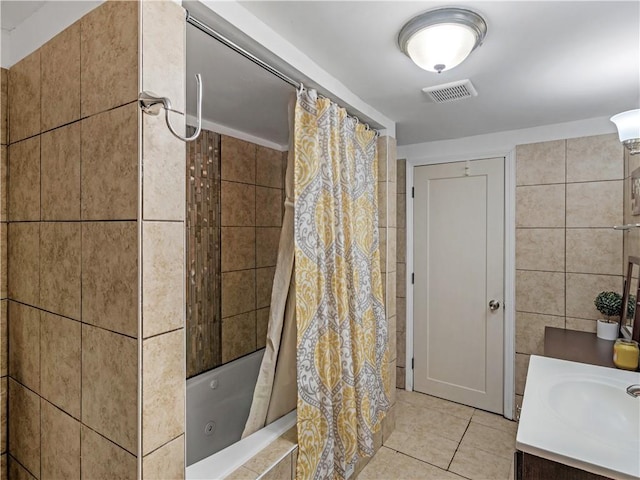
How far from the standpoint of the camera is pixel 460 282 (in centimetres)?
304

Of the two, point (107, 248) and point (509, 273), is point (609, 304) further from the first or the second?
point (107, 248)

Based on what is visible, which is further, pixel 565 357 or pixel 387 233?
pixel 387 233

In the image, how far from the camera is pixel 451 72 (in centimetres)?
177

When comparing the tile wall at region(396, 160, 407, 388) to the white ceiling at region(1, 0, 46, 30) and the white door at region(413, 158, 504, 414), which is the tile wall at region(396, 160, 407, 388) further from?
the white ceiling at region(1, 0, 46, 30)

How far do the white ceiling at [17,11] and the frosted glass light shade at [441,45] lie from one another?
136cm

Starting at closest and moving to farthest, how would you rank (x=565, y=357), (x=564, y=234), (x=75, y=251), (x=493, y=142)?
(x=75, y=251) < (x=565, y=357) < (x=564, y=234) < (x=493, y=142)

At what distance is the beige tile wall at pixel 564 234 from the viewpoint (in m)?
2.45

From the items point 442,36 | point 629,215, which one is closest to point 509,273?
point 629,215

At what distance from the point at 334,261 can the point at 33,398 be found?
1.33 m

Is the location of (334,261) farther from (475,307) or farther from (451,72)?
(475,307)

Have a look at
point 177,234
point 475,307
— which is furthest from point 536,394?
point 475,307

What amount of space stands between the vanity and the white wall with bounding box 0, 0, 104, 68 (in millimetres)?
1887

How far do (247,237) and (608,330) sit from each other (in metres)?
2.61

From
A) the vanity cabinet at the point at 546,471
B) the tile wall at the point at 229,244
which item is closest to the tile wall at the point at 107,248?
the vanity cabinet at the point at 546,471
